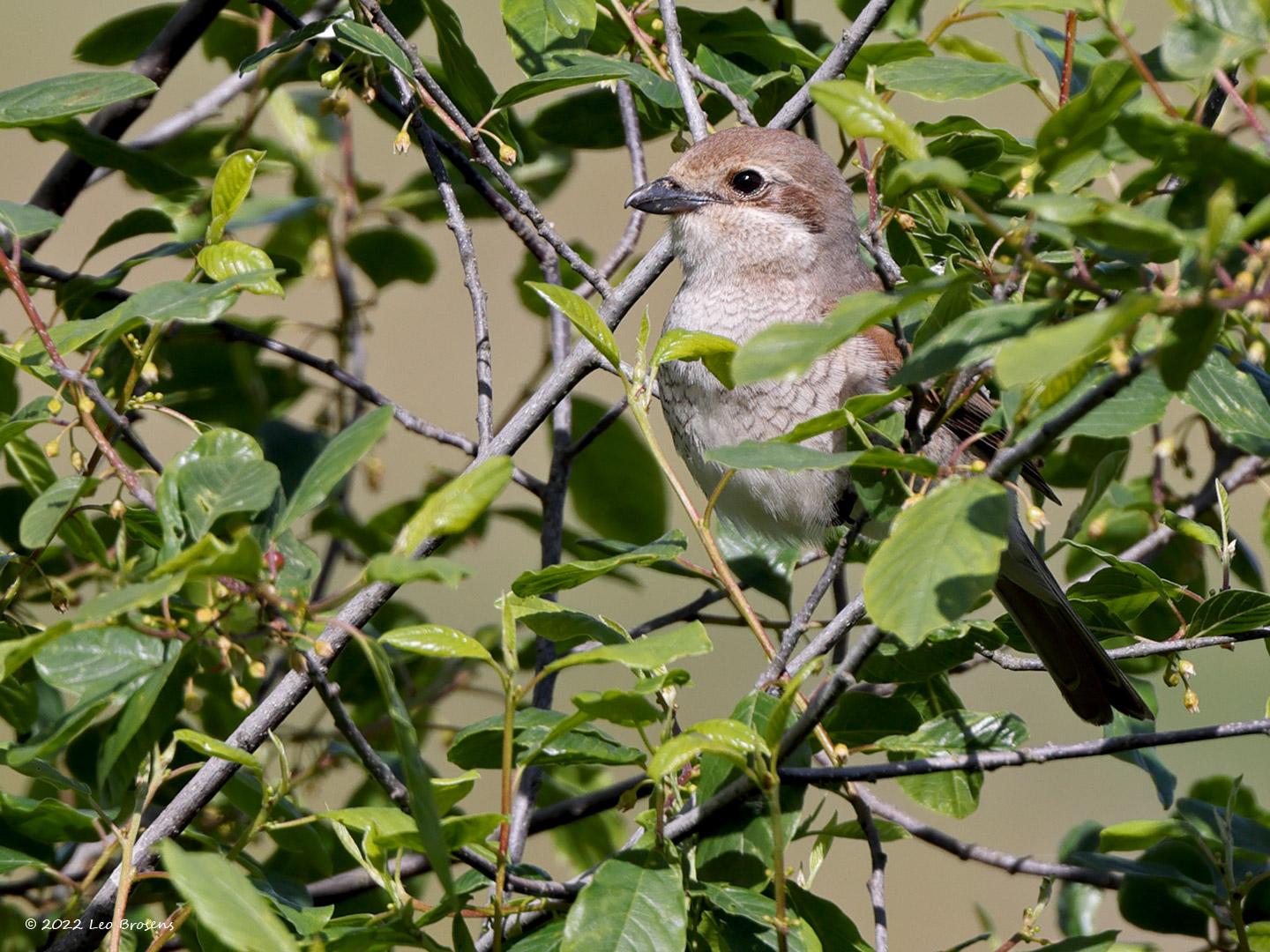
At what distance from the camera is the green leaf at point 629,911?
1.50 m

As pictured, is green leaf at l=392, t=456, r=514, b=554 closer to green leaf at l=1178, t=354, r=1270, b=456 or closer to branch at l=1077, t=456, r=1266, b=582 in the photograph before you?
green leaf at l=1178, t=354, r=1270, b=456

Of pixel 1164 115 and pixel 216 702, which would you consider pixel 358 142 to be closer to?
pixel 216 702

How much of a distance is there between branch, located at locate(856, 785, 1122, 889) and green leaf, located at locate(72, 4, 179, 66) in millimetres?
2238

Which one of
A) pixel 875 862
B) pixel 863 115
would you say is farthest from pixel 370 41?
pixel 875 862

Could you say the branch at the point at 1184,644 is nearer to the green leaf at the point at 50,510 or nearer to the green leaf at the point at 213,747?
the green leaf at the point at 213,747

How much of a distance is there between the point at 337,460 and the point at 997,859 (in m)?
1.57

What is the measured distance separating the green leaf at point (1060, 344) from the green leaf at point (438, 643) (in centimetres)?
69

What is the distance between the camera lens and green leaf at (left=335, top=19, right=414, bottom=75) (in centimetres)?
199

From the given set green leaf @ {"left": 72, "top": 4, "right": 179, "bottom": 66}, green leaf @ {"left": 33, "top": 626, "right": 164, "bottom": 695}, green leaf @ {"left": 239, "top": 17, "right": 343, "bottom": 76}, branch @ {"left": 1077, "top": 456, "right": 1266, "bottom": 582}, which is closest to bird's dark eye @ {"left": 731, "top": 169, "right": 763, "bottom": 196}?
branch @ {"left": 1077, "top": 456, "right": 1266, "bottom": 582}

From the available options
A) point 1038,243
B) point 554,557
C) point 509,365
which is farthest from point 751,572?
point 509,365

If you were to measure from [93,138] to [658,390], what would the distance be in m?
1.52

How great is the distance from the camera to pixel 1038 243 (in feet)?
7.74

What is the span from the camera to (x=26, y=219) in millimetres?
2129

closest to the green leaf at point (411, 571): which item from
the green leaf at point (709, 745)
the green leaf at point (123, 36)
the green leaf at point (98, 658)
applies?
the green leaf at point (709, 745)
